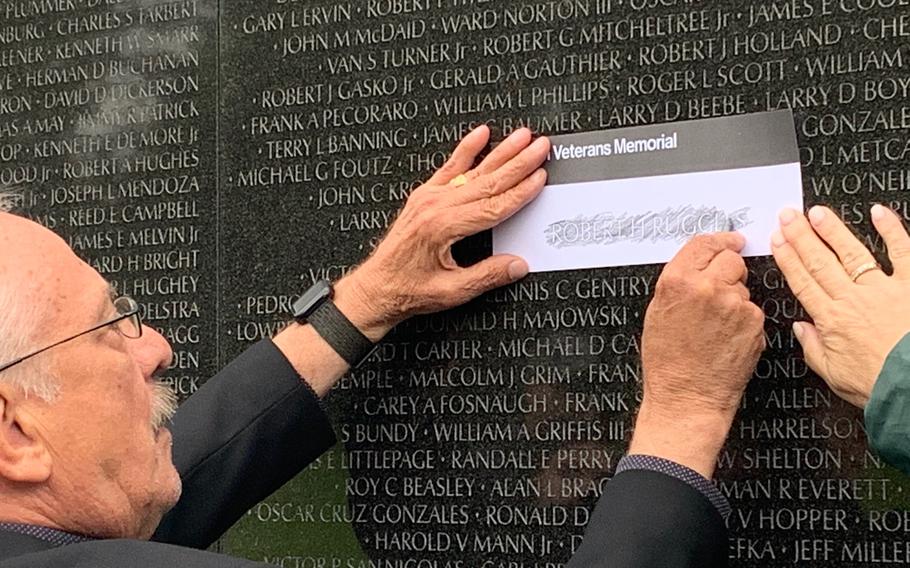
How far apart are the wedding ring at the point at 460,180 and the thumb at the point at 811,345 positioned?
61 centimetres

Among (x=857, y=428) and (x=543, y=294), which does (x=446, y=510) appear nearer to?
(x=543, y=294)

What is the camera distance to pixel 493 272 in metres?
2.14

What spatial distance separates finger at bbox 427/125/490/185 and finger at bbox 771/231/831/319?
0.54 metres

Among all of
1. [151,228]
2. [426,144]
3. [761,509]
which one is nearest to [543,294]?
[426,144]

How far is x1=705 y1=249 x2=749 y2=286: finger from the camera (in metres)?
1.87

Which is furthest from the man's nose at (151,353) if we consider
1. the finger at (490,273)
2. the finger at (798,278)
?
the finger at (798,278)

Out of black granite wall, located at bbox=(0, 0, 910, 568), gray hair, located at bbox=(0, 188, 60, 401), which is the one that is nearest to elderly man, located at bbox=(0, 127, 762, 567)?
gray hair, located at bbox=(0, 188, 60, 401)

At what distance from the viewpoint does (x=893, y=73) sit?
6.35 feet

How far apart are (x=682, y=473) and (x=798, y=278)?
13.5 inches

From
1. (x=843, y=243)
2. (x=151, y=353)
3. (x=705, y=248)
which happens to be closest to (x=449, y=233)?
(x=705, y=248)

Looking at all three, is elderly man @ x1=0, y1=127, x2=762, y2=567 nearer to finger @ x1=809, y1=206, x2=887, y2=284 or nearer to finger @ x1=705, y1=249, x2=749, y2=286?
finger @ x1=705, y1=249, x2=749, y2=286

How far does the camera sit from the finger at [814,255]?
1795mm

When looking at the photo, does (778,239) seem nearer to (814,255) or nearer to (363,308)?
(814,255)

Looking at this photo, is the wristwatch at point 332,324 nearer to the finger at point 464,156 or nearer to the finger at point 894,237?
the finger at point 464,156
